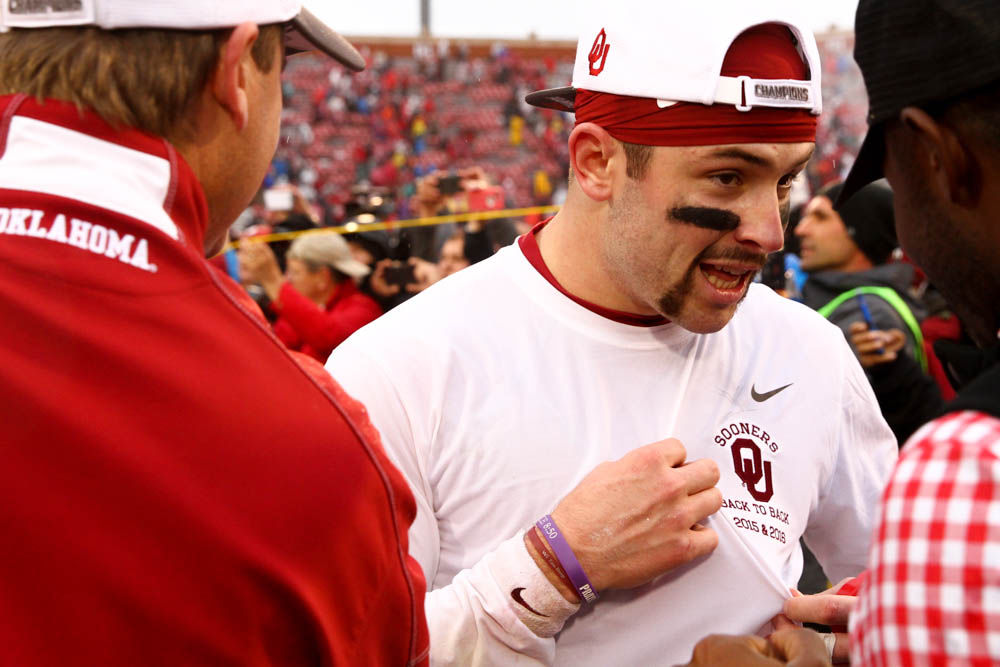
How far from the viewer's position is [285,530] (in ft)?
3.72

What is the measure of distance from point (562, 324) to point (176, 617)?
1.13 m

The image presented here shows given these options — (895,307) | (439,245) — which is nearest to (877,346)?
(895,307)

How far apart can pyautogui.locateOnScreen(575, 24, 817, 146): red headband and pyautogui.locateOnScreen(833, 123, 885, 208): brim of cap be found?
0.46 m

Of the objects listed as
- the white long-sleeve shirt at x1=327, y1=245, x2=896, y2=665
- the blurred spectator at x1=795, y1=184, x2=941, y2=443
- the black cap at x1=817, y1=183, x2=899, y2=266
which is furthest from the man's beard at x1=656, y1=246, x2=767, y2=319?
the black cap at x1=817, y1=183, x2=899, y2=266

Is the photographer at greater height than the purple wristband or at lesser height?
lesser

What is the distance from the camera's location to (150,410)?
1.09 m

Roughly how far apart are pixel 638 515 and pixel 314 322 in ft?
13.5

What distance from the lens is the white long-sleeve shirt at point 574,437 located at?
6.18ft

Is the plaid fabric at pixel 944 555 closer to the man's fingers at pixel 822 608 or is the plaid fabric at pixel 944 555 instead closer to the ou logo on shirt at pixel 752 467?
the man's fingers at pixel 822 608

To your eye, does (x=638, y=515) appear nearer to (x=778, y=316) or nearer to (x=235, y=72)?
(x=778, y=316)

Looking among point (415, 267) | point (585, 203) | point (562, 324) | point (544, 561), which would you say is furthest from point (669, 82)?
point (415, 267)

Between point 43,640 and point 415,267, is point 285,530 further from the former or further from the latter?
point 415,267

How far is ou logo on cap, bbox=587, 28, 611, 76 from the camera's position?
6.51 ft

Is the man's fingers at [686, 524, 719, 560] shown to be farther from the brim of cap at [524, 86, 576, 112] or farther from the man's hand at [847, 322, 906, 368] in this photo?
the man's hand at [847, 322, 906, 368]
